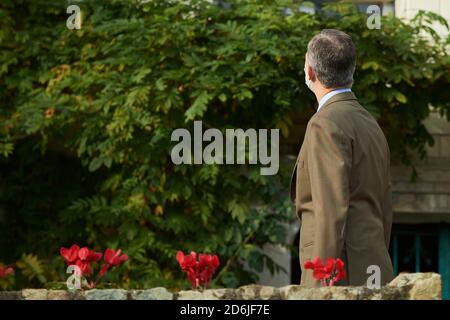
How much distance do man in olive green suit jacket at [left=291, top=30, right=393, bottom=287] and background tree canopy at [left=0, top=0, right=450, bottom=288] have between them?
11.7ft

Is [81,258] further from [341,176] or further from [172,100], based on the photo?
[172,100]

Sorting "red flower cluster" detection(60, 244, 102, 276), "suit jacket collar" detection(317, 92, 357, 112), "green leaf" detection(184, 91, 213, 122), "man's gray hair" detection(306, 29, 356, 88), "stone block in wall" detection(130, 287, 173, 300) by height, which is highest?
"green leaf" detection(184, 91, 213, 122)

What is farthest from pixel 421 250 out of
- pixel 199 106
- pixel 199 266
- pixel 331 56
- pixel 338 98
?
pixel 199 266

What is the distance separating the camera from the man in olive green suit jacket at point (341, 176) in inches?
146

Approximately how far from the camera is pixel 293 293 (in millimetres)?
2656

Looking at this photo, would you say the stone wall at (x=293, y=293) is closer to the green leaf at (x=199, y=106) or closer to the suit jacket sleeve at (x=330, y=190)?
→ the suit jacket sleeve at (x=330, y=190)

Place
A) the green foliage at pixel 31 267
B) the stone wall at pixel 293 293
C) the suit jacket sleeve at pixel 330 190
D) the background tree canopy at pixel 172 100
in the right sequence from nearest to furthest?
1. the stone wall at pixel 293 293
2. the suit jacket sleeve at pixel 330 190
3. the background tree canopy at pixel 172 100
4. the green foliage at pixel 31 267

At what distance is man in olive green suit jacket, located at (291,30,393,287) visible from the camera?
146 inches

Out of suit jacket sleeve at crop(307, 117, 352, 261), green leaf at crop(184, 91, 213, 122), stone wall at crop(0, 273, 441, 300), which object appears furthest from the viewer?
green leaf at crop(184, 91, 213, 122)

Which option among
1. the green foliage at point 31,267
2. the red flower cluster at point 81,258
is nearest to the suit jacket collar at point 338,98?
the red flower cluster at point 81,258

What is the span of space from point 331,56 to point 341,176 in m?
0.41

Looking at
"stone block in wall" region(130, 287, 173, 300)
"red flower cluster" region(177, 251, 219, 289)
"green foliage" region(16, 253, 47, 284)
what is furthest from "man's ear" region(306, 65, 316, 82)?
"green foliage" region(16, 253, 47, 284)

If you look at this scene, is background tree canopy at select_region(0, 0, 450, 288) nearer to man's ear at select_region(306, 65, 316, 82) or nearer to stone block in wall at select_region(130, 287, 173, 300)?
man's ear at select_region(306, 65, 316, 82)

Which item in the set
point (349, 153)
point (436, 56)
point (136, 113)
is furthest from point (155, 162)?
point (349, 153)
